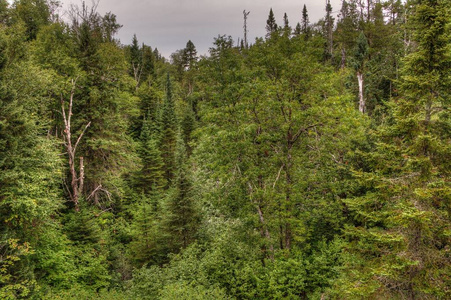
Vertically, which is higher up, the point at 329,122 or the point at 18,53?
the point at 18,53

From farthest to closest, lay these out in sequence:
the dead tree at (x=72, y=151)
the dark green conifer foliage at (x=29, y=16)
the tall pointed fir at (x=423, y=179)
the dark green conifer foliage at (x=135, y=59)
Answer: the dark green conifer foliage at (x=135, y=59) → the dark green conifer foliage at (x=29, y=16) → the dead tree at (x=72, y=151) → the tall pointed fir at (x=423, y=179)

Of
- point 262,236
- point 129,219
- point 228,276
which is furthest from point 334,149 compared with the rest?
point 129,219

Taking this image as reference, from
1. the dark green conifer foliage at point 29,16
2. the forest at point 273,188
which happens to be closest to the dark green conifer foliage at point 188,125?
the forest at point 273,188

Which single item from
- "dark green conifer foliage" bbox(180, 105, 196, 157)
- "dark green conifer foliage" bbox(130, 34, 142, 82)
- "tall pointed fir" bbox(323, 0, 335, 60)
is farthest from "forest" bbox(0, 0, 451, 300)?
"tall pointed fir" bbox(323, 0, 335, 60)

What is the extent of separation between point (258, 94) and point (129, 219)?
51.1ft

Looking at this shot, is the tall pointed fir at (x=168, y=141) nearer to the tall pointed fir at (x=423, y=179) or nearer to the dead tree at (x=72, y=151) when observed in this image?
the dead tree at (x=72, y=151)

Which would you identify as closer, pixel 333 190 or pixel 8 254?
pixel 8 254

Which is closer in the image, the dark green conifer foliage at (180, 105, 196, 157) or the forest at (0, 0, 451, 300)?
the forest at (0, 0, 451, 300)

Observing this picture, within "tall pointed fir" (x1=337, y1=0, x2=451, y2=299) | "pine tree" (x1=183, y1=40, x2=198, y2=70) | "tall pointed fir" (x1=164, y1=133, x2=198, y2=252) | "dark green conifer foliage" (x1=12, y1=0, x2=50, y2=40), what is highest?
"pine tree" (x1=183, y1=40, x2=198, y2=70)

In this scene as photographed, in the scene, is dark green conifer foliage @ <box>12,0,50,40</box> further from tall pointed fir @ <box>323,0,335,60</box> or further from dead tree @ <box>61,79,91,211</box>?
tall pointed fir @ <box>323,0,335,60</box>

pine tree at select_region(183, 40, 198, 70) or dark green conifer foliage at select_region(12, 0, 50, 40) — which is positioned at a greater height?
pine tree at select_region(183, 40, 198, 70)

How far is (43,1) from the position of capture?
1277 inches

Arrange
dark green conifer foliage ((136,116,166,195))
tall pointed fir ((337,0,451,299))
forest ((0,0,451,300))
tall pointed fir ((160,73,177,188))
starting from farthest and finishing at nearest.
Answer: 1. tall pointed fir ((160,73,177,188))
2. dark green conifer foliage ((136,116,166,195))
3. forest ((0,0,451,300))
4. tall pointed fir ((337,0,451,299))

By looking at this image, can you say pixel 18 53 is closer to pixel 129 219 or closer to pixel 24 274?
pixel 24 274
